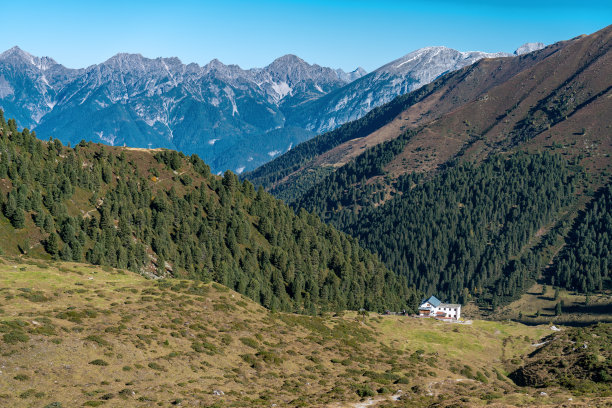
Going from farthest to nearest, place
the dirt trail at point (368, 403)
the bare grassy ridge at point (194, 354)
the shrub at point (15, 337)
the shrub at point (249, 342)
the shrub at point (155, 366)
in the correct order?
the shrub at point (249, 342), the shrub at point (155, 366), the dirt trail at point (368, 403), the shrub at point (15, 337), the bare grassy ridge at point (194, 354)

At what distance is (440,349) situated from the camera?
108438 millimetres

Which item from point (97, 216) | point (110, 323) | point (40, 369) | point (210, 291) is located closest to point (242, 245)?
point (97, 216)

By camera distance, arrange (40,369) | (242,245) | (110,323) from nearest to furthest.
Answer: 1. (40,369)
2. (110,323)
3. (242,245)

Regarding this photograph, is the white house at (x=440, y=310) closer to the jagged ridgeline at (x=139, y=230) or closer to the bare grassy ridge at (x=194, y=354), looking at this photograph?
the jagged ridgeline at (x=139, y=230)

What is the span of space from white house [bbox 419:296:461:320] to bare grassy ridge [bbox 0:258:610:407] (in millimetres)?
62640

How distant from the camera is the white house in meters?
176

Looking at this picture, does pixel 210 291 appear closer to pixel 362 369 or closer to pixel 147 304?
pixel 147 304

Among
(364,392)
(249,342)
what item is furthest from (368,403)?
(249,342)

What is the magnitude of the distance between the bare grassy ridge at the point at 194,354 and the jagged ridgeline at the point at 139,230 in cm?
3630

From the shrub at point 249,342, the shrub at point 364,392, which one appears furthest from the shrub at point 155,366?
the shrub at point 364,392

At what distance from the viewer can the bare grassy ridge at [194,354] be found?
174 ft

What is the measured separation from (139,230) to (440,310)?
10702cm

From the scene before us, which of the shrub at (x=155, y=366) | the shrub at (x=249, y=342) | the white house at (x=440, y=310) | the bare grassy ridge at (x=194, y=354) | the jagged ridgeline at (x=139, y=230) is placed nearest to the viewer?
the bare grassy ridge at (x=194, y=354)

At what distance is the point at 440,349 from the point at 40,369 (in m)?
81.5
